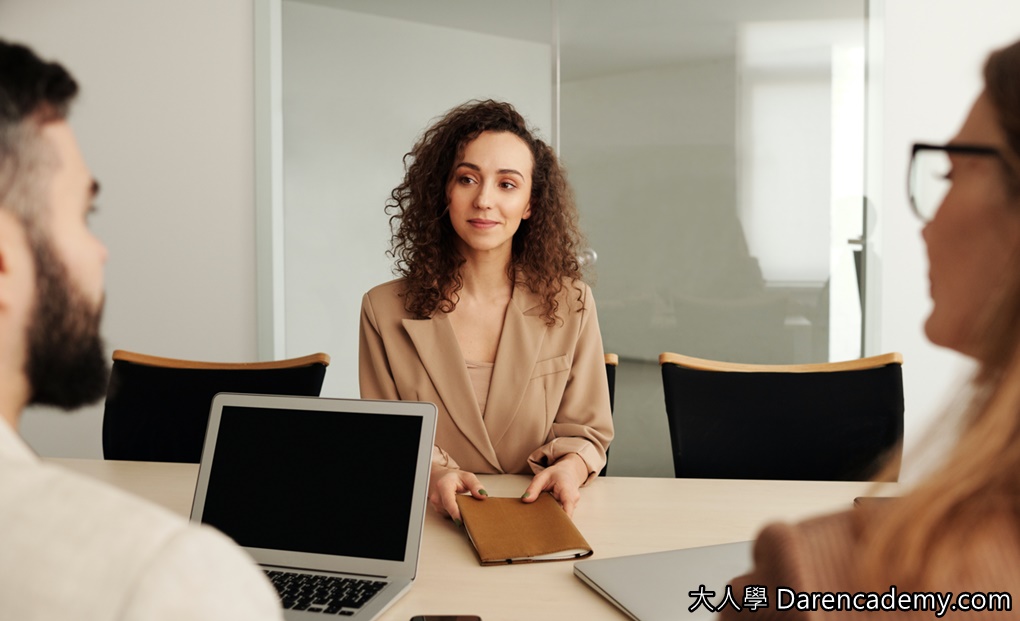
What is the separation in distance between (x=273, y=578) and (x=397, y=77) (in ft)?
9.78

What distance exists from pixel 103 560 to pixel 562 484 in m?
1.21

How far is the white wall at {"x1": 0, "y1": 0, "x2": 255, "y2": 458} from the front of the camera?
382 centimetres

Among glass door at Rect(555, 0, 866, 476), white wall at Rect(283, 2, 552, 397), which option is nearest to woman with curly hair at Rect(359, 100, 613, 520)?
glass door at Rect(555, 0, 866, 476)

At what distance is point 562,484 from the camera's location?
63.2 inches

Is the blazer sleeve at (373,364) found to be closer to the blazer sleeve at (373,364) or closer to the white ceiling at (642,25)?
the blazer sleeve at (373,364)

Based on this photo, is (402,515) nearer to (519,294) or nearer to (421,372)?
(421,372)

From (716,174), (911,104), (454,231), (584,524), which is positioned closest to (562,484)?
(584,524)

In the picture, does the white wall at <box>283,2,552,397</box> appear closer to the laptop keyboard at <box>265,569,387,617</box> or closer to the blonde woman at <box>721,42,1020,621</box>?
the laptop keyboard at <box>265,569,387,617</box>

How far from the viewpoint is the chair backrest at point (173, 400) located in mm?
2209

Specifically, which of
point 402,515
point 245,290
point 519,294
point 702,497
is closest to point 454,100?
point 245,290

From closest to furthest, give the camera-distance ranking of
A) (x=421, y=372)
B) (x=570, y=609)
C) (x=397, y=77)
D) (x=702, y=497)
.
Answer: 1. (x=570, y=609)
2. (x=702, y=497)
3. (x=421, y=372)
4. (x=397, y=77)

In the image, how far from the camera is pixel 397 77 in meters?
3.84

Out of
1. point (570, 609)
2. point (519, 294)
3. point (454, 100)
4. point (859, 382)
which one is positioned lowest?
point (570, 609)

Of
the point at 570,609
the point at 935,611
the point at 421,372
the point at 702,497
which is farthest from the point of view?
the point at 421,372
